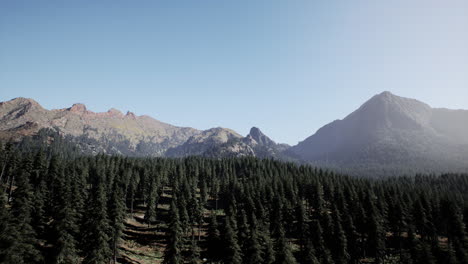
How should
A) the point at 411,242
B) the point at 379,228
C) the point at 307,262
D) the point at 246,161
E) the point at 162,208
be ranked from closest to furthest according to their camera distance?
the point at 307,262
the point at 411,242
the point at 379,228
the point at 162,208
the point at 246,161

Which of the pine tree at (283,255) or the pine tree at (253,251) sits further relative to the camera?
the pine tree at (253,251)

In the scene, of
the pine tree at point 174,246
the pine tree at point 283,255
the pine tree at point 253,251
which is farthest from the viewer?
the pine tree at point 253,251

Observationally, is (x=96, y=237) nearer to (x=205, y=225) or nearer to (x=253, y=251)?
(x=253, y=251)

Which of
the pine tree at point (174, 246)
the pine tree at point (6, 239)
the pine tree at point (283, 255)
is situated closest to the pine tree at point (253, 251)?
the pine tree at point (283, 255)

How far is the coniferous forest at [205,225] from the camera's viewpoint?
3834 centimetres

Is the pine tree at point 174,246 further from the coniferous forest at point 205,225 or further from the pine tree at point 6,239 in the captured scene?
the pine tree at point 6,239

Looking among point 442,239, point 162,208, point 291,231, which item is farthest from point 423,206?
point 162,208

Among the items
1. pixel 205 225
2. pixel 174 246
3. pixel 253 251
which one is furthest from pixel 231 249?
pixel 205 225

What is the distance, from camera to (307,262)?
43.3 metres

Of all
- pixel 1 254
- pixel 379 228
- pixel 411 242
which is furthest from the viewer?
pixel 379 228

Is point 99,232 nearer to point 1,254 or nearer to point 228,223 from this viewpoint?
point 1,254

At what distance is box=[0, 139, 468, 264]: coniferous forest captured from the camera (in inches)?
1510

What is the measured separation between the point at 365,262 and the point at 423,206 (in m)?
34.2

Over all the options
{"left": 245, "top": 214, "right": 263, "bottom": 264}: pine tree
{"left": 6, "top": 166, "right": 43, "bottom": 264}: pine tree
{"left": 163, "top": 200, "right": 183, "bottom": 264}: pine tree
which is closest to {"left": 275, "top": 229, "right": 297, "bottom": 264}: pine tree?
{"left": 245, "top": 214, "right": 263, "bottom": 264}: pine tree
